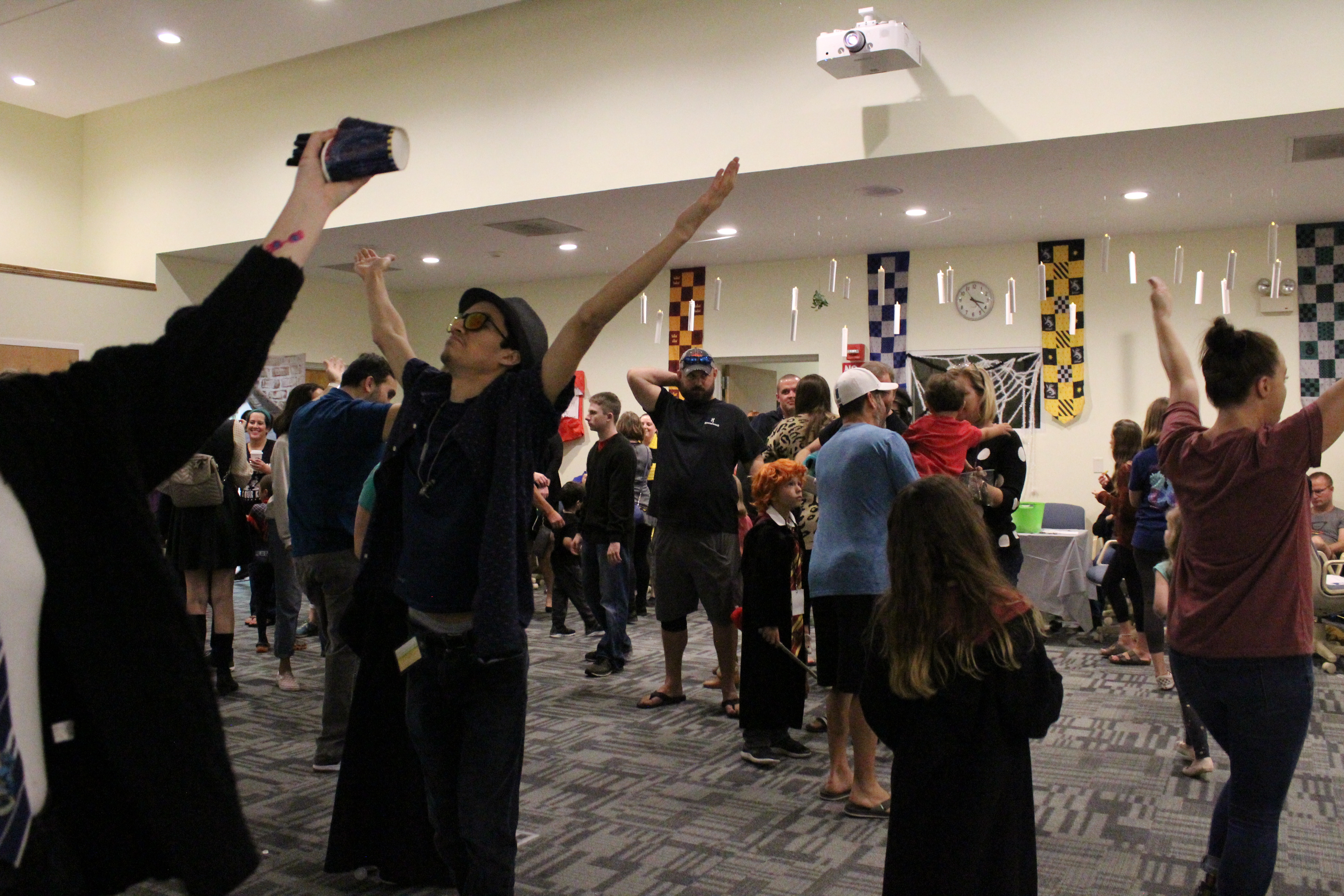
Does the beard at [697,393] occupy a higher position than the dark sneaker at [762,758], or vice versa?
the beard at [697,393]

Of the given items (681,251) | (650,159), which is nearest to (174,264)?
(681,251)

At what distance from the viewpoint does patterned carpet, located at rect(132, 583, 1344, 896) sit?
117 inches

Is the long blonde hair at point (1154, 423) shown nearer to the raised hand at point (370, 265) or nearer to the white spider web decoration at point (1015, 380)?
the raised hand at point (370, 265)

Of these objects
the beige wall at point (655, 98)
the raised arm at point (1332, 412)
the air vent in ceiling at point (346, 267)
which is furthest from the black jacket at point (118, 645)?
the air vent in ceiling at point (346, 267)

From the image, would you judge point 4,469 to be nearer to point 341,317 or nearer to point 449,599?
point 449,599

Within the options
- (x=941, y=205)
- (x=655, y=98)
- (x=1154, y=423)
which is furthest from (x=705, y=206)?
(x=941, y=205)

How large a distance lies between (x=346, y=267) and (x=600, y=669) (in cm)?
673

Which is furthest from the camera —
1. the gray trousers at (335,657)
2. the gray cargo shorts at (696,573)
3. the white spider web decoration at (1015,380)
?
the white spider web decoration at (1015,380)

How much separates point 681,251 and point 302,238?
30.5 feet

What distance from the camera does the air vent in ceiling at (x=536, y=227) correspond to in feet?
27.6

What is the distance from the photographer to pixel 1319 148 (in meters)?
6.00

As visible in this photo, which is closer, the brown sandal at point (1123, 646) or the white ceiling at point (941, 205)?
the white ceiling at point (941, 205)

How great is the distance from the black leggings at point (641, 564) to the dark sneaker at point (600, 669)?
5.68 feet

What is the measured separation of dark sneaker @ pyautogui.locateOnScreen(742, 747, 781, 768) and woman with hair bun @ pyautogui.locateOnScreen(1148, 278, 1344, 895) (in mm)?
1830
